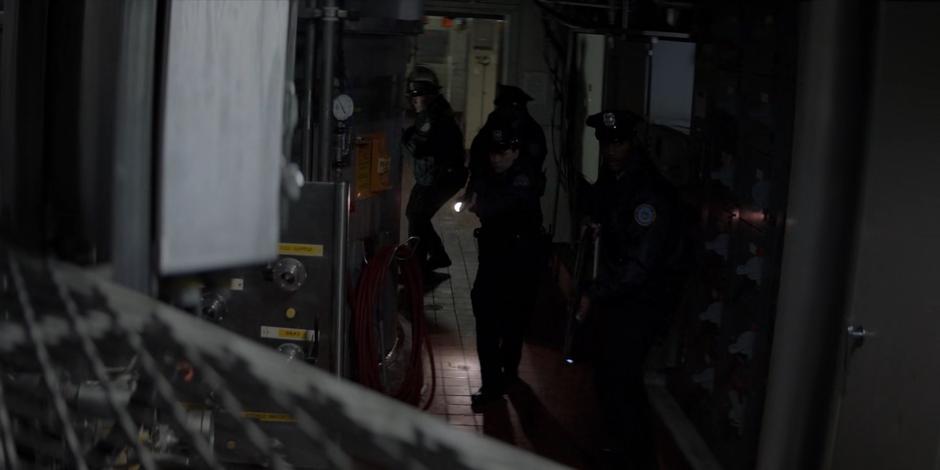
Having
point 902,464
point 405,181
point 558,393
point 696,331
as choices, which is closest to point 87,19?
point 902,464

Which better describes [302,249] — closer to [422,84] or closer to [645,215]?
[645,215]

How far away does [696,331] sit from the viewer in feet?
24.0

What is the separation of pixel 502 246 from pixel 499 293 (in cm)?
32

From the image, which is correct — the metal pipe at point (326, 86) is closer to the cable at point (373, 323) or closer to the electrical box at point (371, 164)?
the electrical box at point (371, 164)

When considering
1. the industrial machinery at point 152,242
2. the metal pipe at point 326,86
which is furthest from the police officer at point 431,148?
the industrial machinery at point 152,242

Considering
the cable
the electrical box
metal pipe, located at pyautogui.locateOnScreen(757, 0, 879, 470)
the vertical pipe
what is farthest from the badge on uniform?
the vertical pipe

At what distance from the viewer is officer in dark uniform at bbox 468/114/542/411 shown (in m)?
7.72

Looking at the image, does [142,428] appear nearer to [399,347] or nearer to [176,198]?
[176,198]

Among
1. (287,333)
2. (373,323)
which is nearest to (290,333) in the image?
(287,333)

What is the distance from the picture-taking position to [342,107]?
6.13 metres

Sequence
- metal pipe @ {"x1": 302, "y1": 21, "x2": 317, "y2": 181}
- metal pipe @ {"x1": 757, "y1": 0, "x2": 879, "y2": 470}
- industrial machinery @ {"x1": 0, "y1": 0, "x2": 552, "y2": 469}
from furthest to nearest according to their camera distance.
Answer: metal pipe @ {"x1": 302, "y1": 21, "x2": 317, "y2": 181}, metal pipe @ {"x1": 757, "y1": 0, "x2": 879, "y2": 470}, industrial machinery @ {"x1": 0, "y1": 0, "x2": 552, "y2": 469}

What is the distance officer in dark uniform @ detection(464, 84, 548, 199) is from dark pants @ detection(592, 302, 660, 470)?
1572mm

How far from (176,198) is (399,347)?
5.90m

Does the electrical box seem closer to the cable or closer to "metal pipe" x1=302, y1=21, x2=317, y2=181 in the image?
the cable
